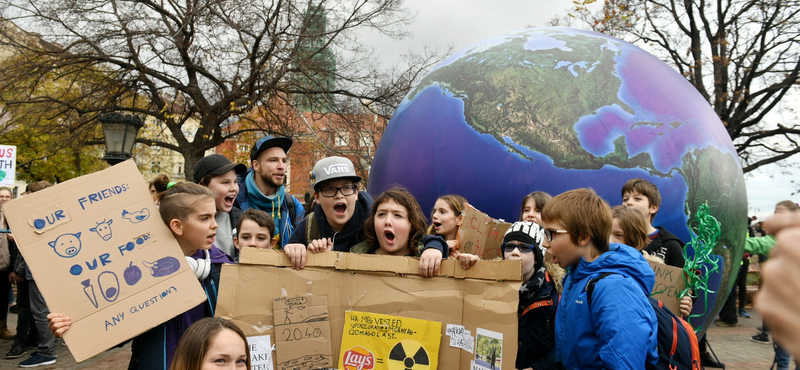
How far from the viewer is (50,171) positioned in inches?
1029

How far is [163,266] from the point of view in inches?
101

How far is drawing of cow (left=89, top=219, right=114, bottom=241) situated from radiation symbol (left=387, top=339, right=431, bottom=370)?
4.67ft

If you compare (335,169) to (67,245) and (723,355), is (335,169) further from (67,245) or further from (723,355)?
(723,355)

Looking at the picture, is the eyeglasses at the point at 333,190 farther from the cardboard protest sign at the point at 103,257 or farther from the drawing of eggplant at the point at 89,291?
the drawing of eggplant at the point at 89,291

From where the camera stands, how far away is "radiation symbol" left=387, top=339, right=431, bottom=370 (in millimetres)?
2354

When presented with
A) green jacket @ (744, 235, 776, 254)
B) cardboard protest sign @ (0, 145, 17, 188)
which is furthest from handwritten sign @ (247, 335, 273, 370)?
cardboard protest sign @ (0, 145, 17, 188)

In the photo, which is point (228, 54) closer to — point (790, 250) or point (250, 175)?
point (250, 175)

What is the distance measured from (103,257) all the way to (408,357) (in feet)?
4.80

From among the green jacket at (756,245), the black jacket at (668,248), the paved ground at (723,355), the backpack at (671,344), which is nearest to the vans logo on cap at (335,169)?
the backpack at (671,344)

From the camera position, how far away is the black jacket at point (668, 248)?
3.83 m

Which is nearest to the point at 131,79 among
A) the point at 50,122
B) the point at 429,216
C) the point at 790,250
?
the point at 50,122

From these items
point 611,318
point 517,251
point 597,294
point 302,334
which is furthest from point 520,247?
point 302,334

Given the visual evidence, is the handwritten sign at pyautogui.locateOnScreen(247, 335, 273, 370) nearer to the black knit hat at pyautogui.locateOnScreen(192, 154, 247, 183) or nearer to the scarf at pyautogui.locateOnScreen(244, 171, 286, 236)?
the black knit hat at pyautogui.locateOnScreen(192, 154, 247, 183)

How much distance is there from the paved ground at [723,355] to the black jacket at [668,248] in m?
3.58
